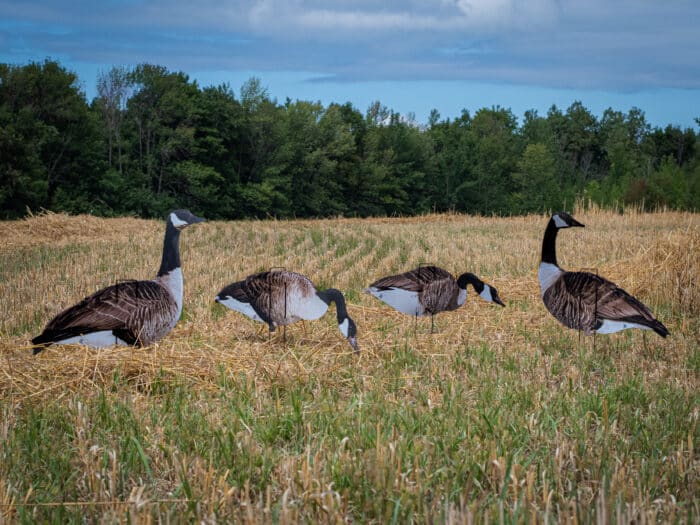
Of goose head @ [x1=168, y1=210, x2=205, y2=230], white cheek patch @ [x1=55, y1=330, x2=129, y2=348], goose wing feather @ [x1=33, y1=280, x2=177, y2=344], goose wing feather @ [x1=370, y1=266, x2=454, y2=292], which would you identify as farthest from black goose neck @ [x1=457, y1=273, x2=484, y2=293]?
white cheek patch @ [x1=55, y1=330, x2=129, y2=348]

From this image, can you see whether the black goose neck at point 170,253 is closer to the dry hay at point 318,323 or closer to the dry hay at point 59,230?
the dry hay at point 318,323

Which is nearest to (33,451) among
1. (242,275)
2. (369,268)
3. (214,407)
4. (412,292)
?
(214,407)

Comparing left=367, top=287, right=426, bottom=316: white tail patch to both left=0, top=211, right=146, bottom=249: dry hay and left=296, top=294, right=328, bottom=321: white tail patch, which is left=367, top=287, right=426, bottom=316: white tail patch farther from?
left=0, top=211, right=146, bottom=249: dry hay

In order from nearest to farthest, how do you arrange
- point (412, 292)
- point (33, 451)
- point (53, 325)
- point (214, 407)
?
Result: point (33, 451) → point (214, 407) → point (53, 325) → point (412, 292)

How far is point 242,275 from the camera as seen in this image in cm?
1470

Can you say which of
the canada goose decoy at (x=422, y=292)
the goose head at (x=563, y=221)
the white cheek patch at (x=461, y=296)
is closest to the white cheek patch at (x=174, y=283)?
the canada goose decoy at (x=422, y=292)

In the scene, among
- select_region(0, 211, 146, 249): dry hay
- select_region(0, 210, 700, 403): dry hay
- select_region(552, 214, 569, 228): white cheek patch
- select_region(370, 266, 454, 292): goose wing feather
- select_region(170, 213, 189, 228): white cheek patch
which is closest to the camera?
select_region(0, 210, 700, 403): dry hay

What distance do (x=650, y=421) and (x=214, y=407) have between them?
3.56 meters

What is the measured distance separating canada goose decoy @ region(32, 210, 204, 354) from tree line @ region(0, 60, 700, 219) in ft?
114

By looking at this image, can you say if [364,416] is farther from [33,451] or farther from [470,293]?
[470,293]

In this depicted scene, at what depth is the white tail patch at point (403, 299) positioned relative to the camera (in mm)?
9164

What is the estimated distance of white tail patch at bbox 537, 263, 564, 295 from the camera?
833 cm

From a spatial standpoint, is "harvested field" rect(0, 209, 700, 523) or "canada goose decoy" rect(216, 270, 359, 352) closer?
"harvested field" rect(0, 209, 700, 523)

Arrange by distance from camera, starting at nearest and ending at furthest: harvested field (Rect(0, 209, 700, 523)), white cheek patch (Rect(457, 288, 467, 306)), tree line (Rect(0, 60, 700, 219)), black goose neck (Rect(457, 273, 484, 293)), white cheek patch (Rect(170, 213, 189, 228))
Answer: harvested field (Rect(0, 209, 700, 523))
white cheek patch (Rect(170, 213, 189, 228))
white cheek patch (Rect(457, 288, 467, 306))
black goose neck (Rect(457, 273, 484, 293))
tree line (Rect(0, 60, 700, 219))
